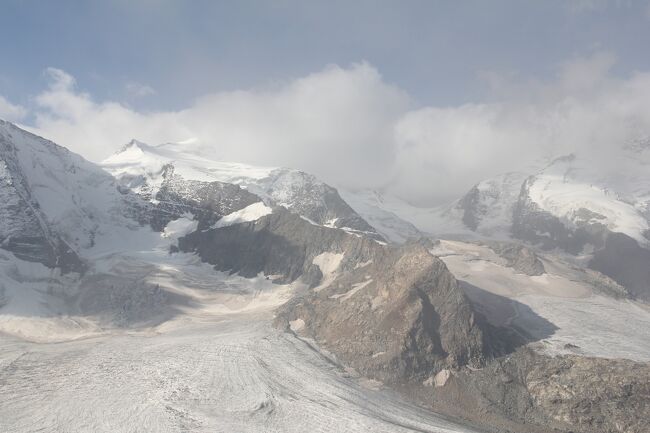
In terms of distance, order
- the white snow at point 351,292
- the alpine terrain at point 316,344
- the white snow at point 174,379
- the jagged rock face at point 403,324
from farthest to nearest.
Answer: the white snow at point 351,292, the jagged rock face at point 403,324, the alpine terrain at point 316,344, the white snow at point 174,379

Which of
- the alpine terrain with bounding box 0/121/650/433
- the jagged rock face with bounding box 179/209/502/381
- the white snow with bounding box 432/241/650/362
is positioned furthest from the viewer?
the white snow with bounding box 432/241/650/362

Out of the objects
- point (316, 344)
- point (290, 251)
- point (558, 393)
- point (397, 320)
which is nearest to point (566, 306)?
point (558, 393)

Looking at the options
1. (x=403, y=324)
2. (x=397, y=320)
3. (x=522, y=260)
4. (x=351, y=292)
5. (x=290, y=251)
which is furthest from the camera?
(x=290, y=251)

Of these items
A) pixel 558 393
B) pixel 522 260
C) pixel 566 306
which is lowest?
pixel 558 393

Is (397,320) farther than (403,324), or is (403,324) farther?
(397,320)

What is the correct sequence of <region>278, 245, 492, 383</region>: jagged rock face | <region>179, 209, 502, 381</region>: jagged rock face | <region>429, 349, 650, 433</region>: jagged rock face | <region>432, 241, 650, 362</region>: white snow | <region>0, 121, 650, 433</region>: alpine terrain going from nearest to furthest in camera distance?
1. <region>0, 121, 650, 433</region>: alpine terrain
2. <region>429, 349, 650, 433</region>: jagged rock face
3. <region>278, 245, 492, 383</region>: jagged rock face
4. <region>179, 209, 502, 381</region>: jagged rock face
5. <region>432, 241, 650, 362</region>: white snow

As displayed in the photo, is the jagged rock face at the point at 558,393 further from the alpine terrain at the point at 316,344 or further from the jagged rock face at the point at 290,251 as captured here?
the jagged rock face at the point at 290,251

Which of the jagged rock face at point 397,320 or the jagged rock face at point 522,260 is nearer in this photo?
the jagged rock face at point 397,320

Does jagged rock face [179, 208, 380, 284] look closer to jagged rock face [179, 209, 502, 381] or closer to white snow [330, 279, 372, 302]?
jagged rock face [179, 209, 502, 381]

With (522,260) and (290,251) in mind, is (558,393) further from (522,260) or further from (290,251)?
(290,251)

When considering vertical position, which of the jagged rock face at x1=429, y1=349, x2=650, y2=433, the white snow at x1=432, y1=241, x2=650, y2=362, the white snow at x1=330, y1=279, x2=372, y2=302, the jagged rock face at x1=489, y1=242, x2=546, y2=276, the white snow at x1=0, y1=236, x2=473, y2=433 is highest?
the jagged rock face at x1=489, y1=242, x2=546, y2=276

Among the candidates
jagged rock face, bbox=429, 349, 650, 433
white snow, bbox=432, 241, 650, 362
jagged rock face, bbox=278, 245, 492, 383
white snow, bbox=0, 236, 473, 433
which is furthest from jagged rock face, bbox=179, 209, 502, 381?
white snow, bbox=432, 241, 650, 362

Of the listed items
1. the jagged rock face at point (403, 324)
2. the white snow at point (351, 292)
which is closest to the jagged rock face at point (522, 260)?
the white snow at point (351, 292)
